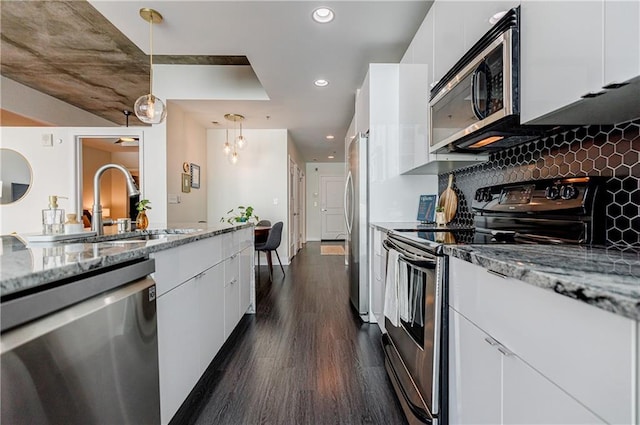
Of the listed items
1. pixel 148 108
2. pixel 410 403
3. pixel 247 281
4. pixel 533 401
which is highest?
pixel 148 108

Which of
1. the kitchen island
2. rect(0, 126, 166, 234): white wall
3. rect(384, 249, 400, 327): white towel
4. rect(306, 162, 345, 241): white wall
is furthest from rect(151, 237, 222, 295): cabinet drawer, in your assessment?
rect(306, 162, 345, 241): white wall

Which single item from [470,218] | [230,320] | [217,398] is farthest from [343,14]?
[217,398]

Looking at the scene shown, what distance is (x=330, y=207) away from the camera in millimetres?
9523

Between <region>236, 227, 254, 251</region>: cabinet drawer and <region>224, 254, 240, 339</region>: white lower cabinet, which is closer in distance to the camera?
<region>224, 254, 240, 339</region>: white lower cabinet

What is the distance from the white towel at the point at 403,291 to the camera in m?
1.45

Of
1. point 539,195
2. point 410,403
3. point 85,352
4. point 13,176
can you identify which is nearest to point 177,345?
point 85,352

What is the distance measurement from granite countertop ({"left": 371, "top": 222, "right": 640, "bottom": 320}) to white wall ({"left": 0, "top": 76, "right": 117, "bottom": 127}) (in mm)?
5672

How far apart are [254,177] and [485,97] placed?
4.66 meters

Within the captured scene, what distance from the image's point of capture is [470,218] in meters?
2.14

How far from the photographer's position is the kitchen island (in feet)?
2.58

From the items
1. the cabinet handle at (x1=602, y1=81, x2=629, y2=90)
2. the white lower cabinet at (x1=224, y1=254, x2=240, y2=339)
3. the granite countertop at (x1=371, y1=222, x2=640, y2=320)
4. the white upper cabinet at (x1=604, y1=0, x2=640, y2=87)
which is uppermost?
the white upper cabinet at (x1=604, y1=0, x2=640, y2=87)

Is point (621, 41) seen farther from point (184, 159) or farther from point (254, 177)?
point (254, 177)

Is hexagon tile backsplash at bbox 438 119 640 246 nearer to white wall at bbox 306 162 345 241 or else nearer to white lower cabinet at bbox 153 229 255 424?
white lower cabinet at bbox 153 229 255 424

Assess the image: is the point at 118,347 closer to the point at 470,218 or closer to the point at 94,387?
the point at 94,387
